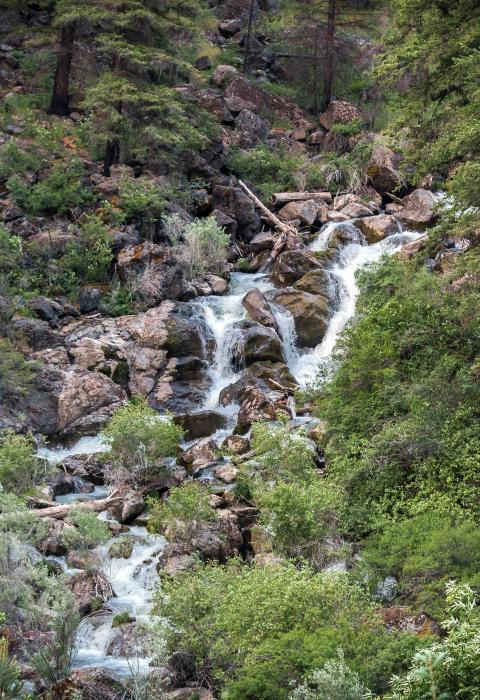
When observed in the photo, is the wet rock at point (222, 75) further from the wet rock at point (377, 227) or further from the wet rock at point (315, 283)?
the wet rock at point (315, 283)

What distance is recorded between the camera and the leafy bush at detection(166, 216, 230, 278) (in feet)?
85.1

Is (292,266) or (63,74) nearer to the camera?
(292,266)

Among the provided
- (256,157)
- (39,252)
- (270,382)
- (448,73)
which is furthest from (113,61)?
(448,73)

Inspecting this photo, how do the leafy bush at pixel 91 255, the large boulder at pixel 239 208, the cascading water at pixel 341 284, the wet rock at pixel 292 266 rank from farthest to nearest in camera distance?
the large boulder at pixel 239 208 → the wet rock at pixel 292 266 → the leafy bush at pixel 91 255 → the cascading water at pixel 341 284

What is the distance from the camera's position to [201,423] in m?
20.5

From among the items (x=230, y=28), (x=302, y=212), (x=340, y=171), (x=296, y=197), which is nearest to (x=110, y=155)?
(x=296, y=197)

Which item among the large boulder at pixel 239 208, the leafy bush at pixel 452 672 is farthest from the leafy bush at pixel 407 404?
the large boulder at pixel 239 208

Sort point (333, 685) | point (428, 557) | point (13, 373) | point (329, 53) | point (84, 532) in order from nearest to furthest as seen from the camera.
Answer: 1. point (333, 685)
2. point (428, 557)
3. point (84, 532)
4. point (13, 373)
5. point (329, 53)

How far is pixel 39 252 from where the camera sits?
24.8 m

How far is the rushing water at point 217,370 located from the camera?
12.8 metres

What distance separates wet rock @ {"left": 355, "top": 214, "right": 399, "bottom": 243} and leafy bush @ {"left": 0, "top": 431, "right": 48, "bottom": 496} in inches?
594

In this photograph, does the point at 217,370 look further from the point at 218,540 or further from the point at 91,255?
the point at 218,540

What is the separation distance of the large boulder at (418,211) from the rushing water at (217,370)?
801 mm

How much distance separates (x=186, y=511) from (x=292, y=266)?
12.7m
